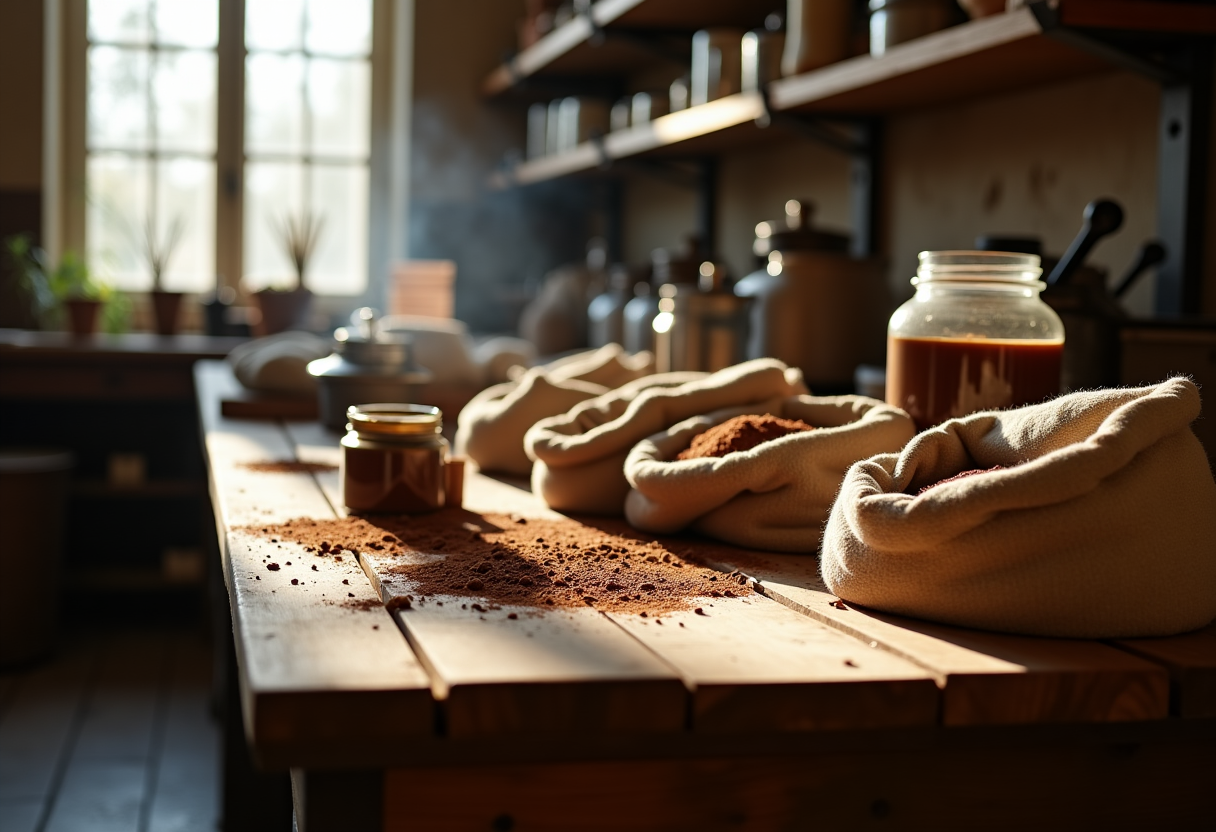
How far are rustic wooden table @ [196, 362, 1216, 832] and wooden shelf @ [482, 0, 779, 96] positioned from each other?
Answer: 2251 millimetres

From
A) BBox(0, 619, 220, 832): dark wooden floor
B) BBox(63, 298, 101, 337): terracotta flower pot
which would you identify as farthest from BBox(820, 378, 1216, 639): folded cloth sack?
BBox(63, 298, 101, 337): terracotta flower pot

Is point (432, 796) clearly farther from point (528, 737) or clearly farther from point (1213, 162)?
point (1213, 162)

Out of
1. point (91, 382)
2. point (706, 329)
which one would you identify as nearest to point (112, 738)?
point (91, 382)

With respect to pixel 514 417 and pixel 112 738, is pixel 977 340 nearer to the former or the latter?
pixel 514 417

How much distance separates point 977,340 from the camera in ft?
4.04

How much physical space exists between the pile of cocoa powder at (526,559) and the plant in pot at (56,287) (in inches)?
119

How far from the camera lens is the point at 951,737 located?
2.45 feet

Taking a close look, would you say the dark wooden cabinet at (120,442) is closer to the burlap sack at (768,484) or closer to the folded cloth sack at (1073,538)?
the burlap sack at (768,484)

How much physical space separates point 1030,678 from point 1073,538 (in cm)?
12

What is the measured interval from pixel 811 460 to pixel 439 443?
41 centimetres

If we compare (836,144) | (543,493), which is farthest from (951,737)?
(836,144)

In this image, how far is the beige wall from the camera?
4.34 m

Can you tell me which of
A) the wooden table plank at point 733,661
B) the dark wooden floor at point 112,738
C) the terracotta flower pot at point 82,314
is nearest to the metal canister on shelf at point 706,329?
the wooden table plank at point 733,661

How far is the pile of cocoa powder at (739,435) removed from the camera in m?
1.19
